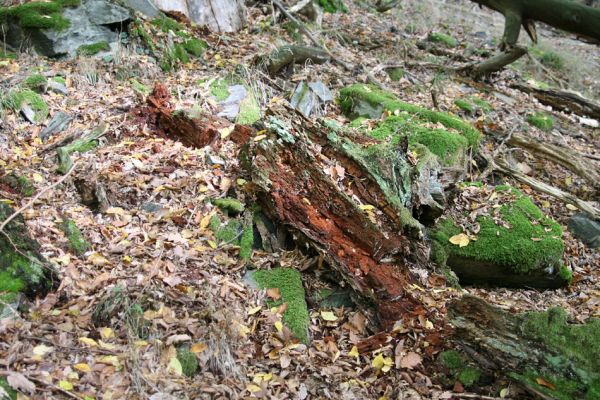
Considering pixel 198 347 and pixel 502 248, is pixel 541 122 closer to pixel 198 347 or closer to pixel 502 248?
pixel 502 248

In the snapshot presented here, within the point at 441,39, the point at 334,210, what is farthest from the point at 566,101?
the point at 334,210

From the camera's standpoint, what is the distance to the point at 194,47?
8344 mm

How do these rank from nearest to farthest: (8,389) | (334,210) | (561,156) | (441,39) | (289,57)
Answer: (8,389) < (334,210) < (561,156) < (289,57) < (441,39)

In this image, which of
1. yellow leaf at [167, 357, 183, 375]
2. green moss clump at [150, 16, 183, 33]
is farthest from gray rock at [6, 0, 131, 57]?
yellow leaf at [167, 357, 183, 375]

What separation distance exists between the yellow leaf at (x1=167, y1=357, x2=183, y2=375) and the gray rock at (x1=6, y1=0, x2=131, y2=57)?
5420 millimetres

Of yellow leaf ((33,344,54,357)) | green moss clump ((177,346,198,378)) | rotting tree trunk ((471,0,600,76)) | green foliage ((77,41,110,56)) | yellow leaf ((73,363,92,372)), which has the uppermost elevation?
rotting tree trunk ((471,0,600,76))

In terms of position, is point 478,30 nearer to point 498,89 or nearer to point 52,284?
point 498,89

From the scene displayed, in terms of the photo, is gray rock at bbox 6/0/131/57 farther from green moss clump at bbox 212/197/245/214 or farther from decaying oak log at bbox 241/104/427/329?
green moss clump at bbox 212/197/245/214

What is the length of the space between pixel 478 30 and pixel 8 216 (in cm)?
1442

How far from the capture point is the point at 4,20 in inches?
288

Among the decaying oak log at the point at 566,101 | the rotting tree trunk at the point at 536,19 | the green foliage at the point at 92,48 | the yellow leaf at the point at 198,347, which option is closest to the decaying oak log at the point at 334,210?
the yellow leaf at the point at 198,347

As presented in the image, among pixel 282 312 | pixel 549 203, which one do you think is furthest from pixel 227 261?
pixel 549 203

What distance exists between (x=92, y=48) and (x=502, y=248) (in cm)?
608

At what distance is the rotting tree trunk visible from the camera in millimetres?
9203
